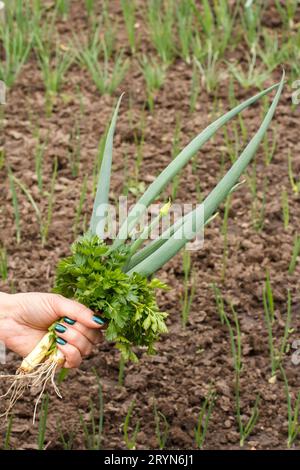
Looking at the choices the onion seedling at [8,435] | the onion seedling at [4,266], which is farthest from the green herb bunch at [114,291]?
the onion seedling at [4,266]

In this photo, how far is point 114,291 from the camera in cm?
198

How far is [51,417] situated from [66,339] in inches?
20.2

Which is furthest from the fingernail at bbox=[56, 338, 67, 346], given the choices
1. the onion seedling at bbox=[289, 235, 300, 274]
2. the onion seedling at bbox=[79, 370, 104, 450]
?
the onion seedling at bbox=[289, 235, 300, 274]

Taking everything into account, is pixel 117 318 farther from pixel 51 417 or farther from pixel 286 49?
pixel 286 49

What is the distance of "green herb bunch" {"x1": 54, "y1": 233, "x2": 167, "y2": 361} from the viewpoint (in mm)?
1960

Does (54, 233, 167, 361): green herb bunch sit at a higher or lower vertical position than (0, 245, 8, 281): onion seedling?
lower

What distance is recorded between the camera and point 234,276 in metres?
2.82

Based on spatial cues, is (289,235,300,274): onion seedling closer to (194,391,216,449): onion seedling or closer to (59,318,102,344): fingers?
(194,391,216,449): onion seedling

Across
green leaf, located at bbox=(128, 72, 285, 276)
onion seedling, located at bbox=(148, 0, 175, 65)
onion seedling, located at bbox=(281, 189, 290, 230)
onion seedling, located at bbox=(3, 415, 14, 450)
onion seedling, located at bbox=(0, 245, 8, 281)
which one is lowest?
onion seedling, located at bbox=(3, 415, 14, 450)

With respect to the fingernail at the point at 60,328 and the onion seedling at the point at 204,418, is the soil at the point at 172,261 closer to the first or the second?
the onion seedling at the point at 204,418

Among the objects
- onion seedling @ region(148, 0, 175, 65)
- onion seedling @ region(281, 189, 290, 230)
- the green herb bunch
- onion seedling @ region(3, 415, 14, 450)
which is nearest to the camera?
the green herb bunch

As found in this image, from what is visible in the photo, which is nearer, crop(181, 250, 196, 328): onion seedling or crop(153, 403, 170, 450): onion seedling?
crop(153, 403, 170, 450): onion seedling

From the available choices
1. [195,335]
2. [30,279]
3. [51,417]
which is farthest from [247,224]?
[51,417]

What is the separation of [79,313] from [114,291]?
3.5 inches
